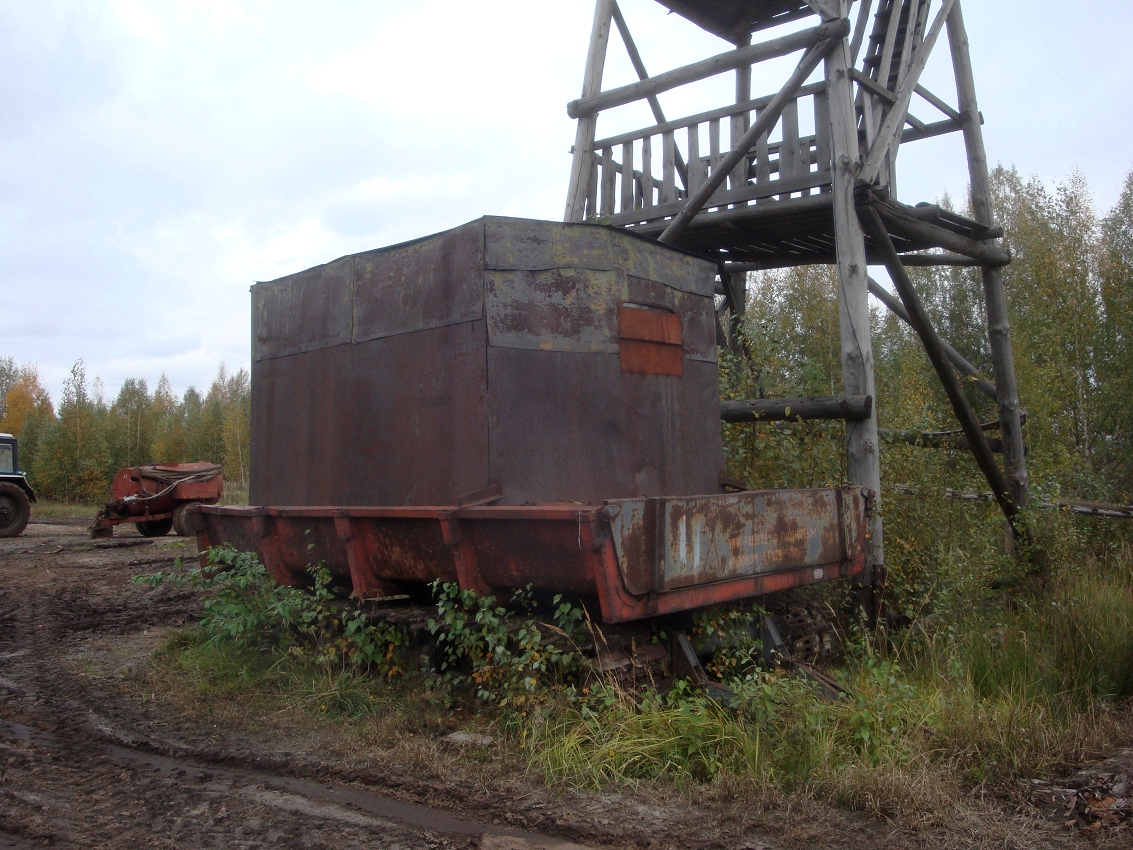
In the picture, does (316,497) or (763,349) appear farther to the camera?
(763,349)

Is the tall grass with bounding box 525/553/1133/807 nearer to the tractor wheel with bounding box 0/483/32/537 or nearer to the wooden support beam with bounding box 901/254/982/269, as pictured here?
the wooden support beam with bounding box 901/254/982/269

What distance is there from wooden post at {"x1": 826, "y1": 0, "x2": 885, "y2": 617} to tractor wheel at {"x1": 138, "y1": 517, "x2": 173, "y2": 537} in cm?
1713

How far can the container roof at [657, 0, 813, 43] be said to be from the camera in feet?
29.8

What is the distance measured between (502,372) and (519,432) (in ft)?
1.17

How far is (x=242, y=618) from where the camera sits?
561 centimetres

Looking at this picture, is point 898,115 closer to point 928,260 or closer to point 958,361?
point 928,260

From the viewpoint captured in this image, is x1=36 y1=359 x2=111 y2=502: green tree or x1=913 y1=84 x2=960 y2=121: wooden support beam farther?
x1=36 y1=359 x2=111 y2=502: green tree

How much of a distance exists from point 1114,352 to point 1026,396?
2.56 metres

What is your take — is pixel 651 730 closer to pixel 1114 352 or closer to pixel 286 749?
pixel 286 749

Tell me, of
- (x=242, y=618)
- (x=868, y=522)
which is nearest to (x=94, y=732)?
(x=242, y=618)

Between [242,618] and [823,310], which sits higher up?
[823,310]

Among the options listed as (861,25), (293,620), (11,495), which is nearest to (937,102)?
(861,25)

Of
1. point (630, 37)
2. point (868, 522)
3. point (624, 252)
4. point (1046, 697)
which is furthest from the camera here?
point (630, 37)

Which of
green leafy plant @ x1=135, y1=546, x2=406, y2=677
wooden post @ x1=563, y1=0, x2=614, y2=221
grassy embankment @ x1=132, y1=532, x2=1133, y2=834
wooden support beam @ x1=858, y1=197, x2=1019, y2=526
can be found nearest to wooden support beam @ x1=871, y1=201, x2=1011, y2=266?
wooden support beam @ x1=858, y1=197, x2=1019, y2=526
